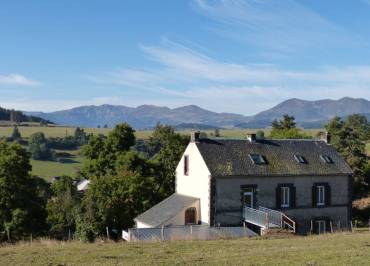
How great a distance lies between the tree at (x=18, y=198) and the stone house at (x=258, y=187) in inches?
366

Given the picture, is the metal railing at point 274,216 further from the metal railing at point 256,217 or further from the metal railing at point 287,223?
the metal railing at point 256,217

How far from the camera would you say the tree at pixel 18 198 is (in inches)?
1563

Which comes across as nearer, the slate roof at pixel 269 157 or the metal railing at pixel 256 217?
the metal railing at pixel 256 217

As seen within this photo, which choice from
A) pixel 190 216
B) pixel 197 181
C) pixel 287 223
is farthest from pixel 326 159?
pixel 190 216

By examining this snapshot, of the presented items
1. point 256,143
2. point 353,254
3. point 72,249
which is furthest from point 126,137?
point 353,254

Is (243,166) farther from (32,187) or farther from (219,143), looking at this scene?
(32,187)

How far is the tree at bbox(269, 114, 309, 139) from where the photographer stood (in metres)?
62.9

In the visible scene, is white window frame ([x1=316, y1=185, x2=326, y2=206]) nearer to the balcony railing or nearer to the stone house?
the stone house

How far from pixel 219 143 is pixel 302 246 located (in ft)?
53.8

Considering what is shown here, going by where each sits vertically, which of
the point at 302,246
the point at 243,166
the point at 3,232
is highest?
the point at 243,166

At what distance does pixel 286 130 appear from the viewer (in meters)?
66.5

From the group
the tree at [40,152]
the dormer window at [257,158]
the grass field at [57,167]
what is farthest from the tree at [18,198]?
the tree at [40,152]

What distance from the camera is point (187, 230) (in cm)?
3234

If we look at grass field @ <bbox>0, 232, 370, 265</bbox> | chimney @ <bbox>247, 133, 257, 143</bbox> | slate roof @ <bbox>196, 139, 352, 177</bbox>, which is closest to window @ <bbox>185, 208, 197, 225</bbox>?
slate roof @ <bbox>196, 139, 352, 177</bbox>
